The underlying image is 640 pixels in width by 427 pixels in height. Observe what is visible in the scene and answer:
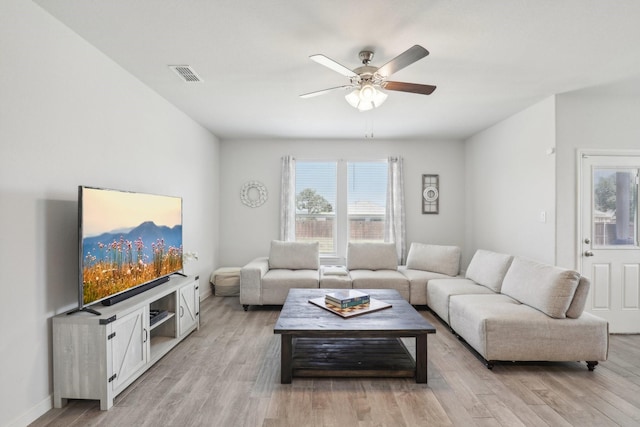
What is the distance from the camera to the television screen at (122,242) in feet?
7.13

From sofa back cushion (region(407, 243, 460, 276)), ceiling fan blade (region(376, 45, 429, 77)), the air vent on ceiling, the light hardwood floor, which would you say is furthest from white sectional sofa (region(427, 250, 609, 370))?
the air vent on ceiling

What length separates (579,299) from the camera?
2705 millimetres

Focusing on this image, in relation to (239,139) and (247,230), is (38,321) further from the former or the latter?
(239,139)

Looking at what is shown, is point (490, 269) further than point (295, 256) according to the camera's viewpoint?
No

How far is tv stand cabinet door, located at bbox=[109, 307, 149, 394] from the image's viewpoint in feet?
7.18

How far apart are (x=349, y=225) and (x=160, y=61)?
377cm

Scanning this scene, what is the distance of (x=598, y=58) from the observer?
2.64 meters

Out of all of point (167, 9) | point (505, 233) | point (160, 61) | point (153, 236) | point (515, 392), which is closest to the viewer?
point (167, 9)

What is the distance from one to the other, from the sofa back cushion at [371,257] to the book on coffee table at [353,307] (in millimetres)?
1721

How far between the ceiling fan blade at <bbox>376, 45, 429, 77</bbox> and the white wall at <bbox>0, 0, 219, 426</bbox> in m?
2.24

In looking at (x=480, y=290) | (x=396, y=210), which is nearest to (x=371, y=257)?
(x=396, y=210)

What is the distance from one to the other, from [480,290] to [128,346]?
3508mm

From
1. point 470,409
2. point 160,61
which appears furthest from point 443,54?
point 470,409

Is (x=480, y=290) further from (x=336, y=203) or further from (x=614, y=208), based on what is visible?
(x=336, y=203)
